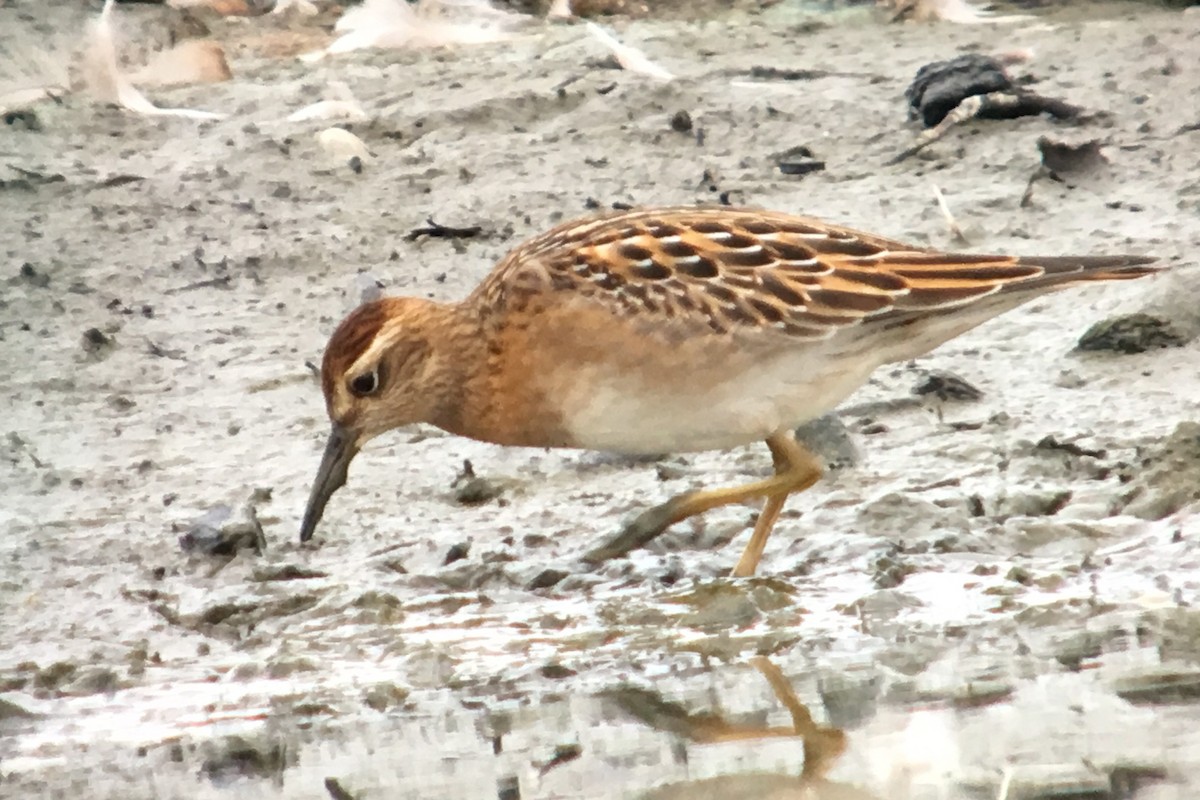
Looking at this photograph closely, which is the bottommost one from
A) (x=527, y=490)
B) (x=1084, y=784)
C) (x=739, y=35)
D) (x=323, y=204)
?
(x=1084, y=784)

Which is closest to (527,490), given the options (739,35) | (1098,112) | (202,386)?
(202,386)

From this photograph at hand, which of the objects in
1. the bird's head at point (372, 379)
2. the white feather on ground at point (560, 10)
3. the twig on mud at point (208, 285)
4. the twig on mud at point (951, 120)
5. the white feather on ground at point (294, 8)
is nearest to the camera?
the bird's head at point (372, 379)

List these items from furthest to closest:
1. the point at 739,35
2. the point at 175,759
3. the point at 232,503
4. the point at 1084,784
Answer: the point at 739,35 < the point at 232,503 < the point at 175,759 < the point at 1084,784

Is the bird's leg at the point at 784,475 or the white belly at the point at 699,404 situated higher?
the white belly at the point at 699,404

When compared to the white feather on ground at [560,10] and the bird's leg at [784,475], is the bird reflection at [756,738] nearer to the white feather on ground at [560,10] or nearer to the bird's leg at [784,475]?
the bird's leg at [784,475]

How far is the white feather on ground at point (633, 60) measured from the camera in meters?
11.5

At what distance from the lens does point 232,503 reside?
25.2 feet

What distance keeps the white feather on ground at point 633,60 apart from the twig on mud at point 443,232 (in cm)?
203

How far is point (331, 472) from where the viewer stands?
7125 mm

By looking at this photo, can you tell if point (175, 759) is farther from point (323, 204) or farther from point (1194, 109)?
point (1194, 109)

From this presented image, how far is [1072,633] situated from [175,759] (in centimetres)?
268

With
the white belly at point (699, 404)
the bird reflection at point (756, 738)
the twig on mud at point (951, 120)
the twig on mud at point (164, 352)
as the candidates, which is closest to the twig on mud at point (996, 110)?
the twig on mud at point (951, 120)

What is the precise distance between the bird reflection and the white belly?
88cm

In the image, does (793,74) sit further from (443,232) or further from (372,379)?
(372,379)
